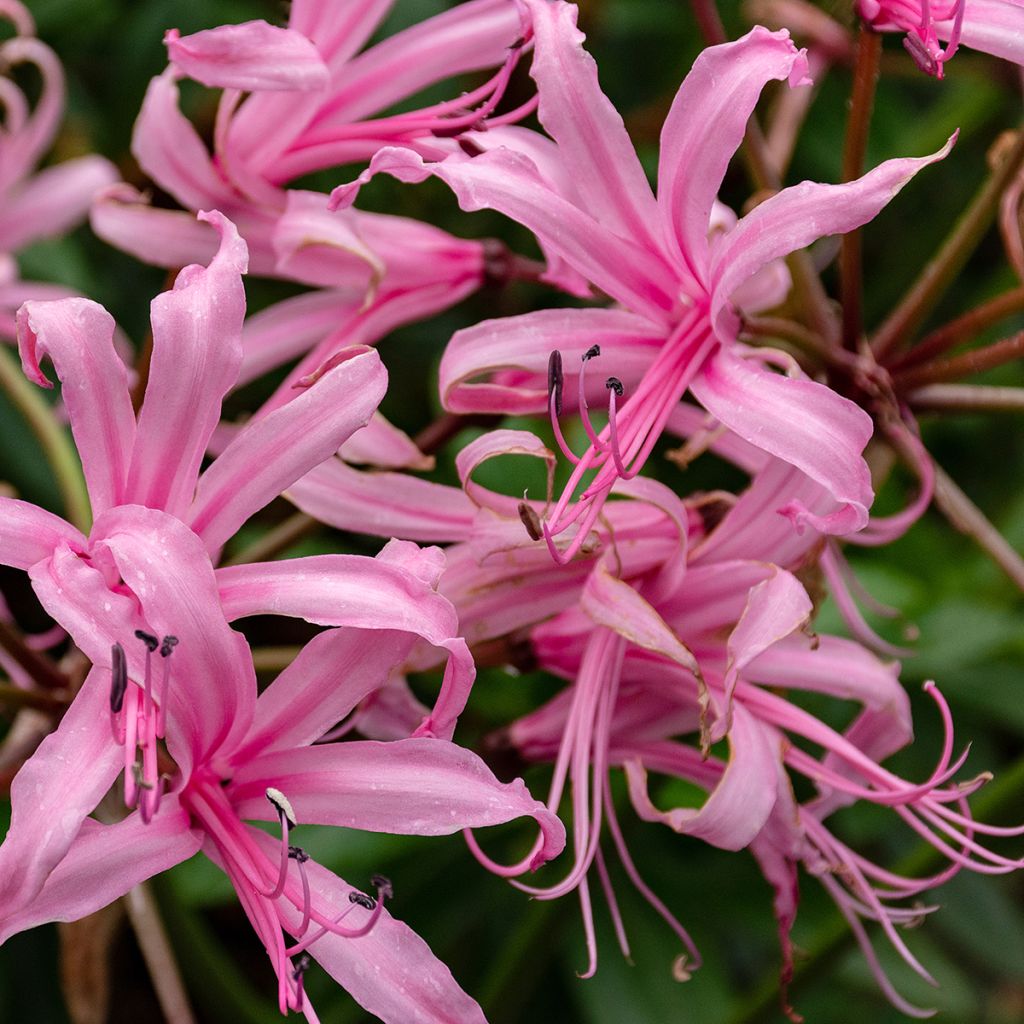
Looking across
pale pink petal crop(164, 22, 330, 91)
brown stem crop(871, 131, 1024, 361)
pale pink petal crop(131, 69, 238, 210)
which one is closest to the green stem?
pale pink petal crop(131, 69, 238, 210)

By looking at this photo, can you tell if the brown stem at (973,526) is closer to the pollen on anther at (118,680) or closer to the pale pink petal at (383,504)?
the pale pink petal at (383,504)

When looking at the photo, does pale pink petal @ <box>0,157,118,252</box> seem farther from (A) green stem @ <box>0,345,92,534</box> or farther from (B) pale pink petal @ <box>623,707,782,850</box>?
(B) pale pink petal @ <box>623,707,782,850</box>

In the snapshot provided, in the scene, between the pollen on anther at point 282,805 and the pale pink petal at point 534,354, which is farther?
the pale pink petal at point 534,354

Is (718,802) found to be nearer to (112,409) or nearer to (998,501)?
(112,409)

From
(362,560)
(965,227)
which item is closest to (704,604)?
(362,560)

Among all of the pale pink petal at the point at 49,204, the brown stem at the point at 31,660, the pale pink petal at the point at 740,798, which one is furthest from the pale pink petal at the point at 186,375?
the pale pink petal at the point at 49,204

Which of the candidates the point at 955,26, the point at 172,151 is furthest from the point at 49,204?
the point at 955,26

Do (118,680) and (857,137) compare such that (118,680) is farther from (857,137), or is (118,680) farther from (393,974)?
(857,137)
